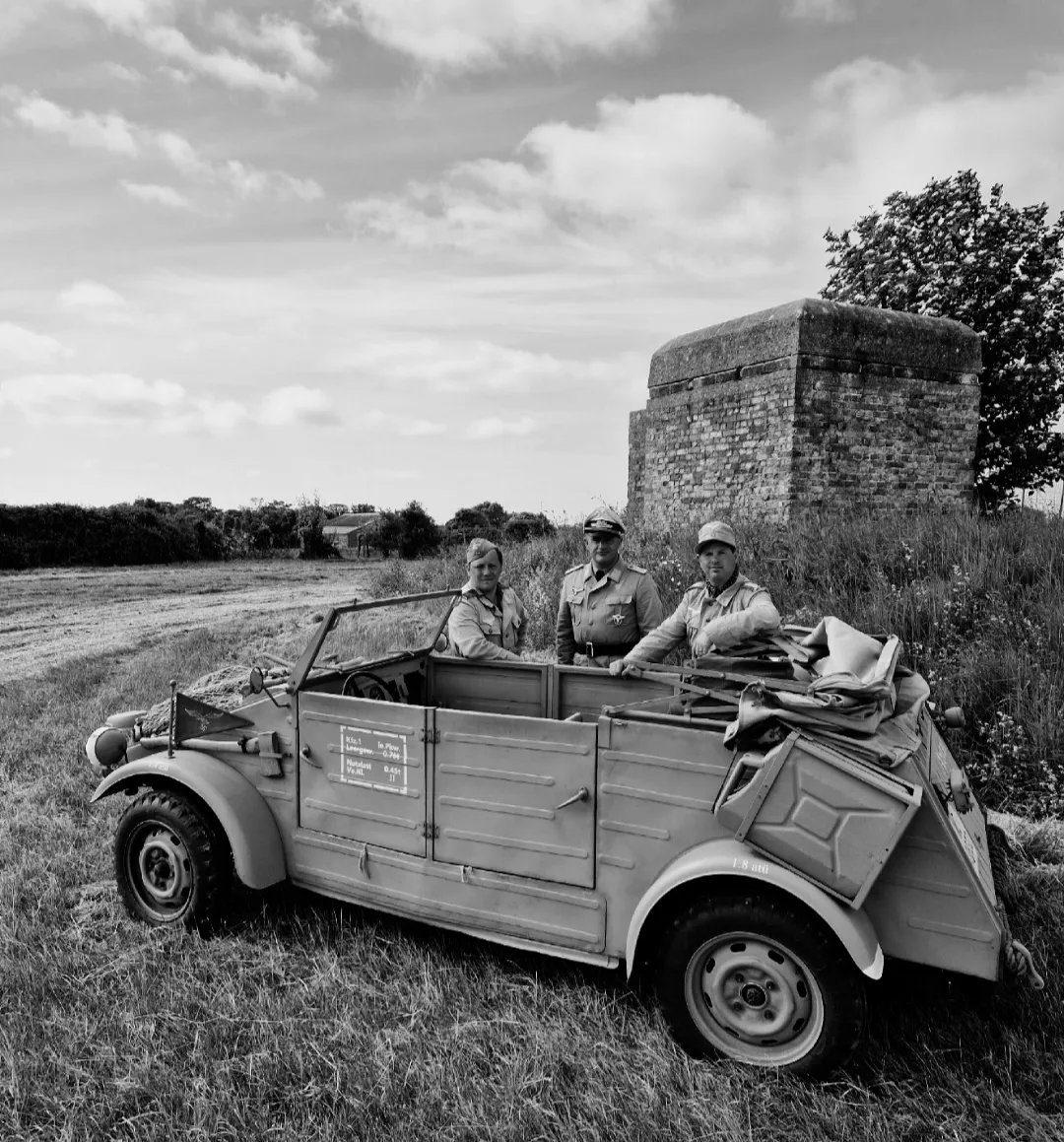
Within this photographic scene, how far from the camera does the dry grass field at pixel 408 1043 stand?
257cm

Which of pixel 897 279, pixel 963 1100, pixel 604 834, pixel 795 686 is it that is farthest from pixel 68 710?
pixel 897 279

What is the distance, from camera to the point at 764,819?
266 centimetres

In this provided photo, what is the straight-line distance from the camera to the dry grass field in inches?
101

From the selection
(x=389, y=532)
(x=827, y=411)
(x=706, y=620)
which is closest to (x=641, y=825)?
(x=706, y=620)

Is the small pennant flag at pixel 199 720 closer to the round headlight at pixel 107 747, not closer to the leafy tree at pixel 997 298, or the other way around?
the round headlight at pixel 107 747

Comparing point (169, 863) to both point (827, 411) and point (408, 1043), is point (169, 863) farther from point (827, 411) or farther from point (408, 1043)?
point (827, 411)

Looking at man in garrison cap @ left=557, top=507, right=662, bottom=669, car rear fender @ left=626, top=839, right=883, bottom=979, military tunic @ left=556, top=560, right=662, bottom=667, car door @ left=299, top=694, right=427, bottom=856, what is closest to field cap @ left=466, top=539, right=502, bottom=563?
man in garrison cap @ left=557, top=507, right=662, bottom=669

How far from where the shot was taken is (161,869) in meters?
3.90

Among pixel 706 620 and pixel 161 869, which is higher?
pixel 706 620

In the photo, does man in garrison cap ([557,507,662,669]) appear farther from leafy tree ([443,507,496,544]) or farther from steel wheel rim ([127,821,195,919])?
leafy tree ([443,507,496,544])

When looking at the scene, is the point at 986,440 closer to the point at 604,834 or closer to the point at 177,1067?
the point at 604,834

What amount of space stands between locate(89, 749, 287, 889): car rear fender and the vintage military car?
0.04ft

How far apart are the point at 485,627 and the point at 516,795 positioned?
5.68 feet

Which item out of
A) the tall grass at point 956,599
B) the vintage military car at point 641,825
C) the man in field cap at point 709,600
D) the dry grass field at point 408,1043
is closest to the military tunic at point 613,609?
the man in field cap at point 709,600
